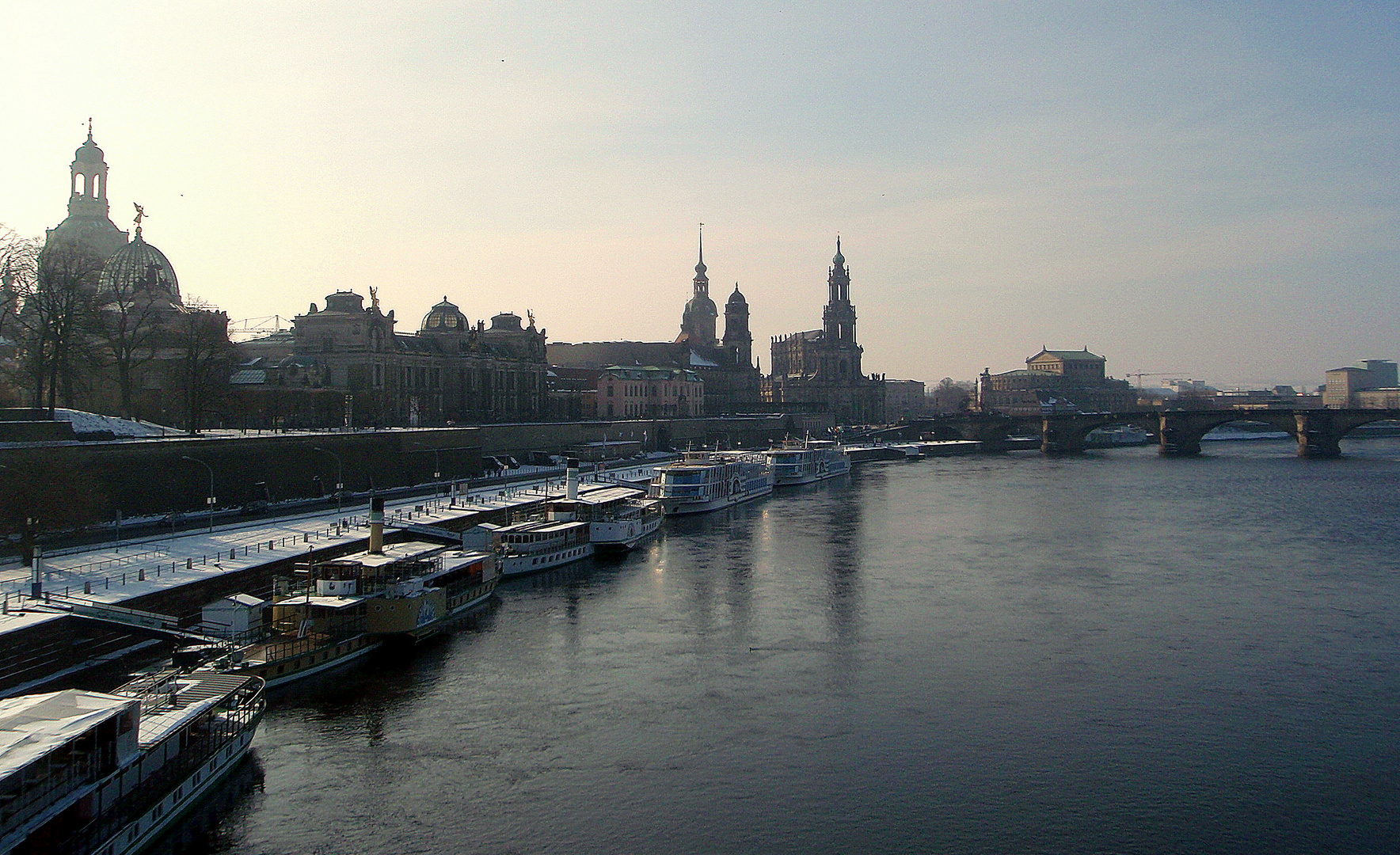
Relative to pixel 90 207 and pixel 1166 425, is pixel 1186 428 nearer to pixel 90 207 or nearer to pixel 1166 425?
pixel 1166 425

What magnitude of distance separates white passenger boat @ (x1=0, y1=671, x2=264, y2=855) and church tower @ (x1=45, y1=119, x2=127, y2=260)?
89.8 meters

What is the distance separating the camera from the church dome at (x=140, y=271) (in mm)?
78438

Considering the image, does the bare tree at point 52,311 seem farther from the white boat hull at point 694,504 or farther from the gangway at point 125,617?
the white boat hull at point 694,504

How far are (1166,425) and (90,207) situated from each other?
12468cm

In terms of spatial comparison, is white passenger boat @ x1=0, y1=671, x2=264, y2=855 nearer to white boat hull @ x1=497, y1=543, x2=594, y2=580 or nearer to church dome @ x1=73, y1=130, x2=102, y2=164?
white boat hull @ x1=497, y1=543, x2=594, y2=580

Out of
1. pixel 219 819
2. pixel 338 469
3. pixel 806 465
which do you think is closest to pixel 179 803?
pixel 219 819

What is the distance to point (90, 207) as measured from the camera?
10275 cm

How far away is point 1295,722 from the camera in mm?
26781

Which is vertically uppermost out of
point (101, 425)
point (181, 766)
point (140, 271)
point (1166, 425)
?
point (140, 271)

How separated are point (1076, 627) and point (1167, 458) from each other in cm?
10191

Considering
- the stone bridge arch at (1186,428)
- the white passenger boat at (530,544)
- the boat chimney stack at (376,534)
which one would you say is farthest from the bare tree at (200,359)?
the stone bridge arch at (1186,428)

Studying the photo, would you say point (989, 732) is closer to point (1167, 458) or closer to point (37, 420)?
point (37, 420)

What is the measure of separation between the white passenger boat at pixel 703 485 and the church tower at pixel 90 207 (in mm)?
58677

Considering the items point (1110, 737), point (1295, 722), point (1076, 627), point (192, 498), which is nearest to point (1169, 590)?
point (1076, 627)
